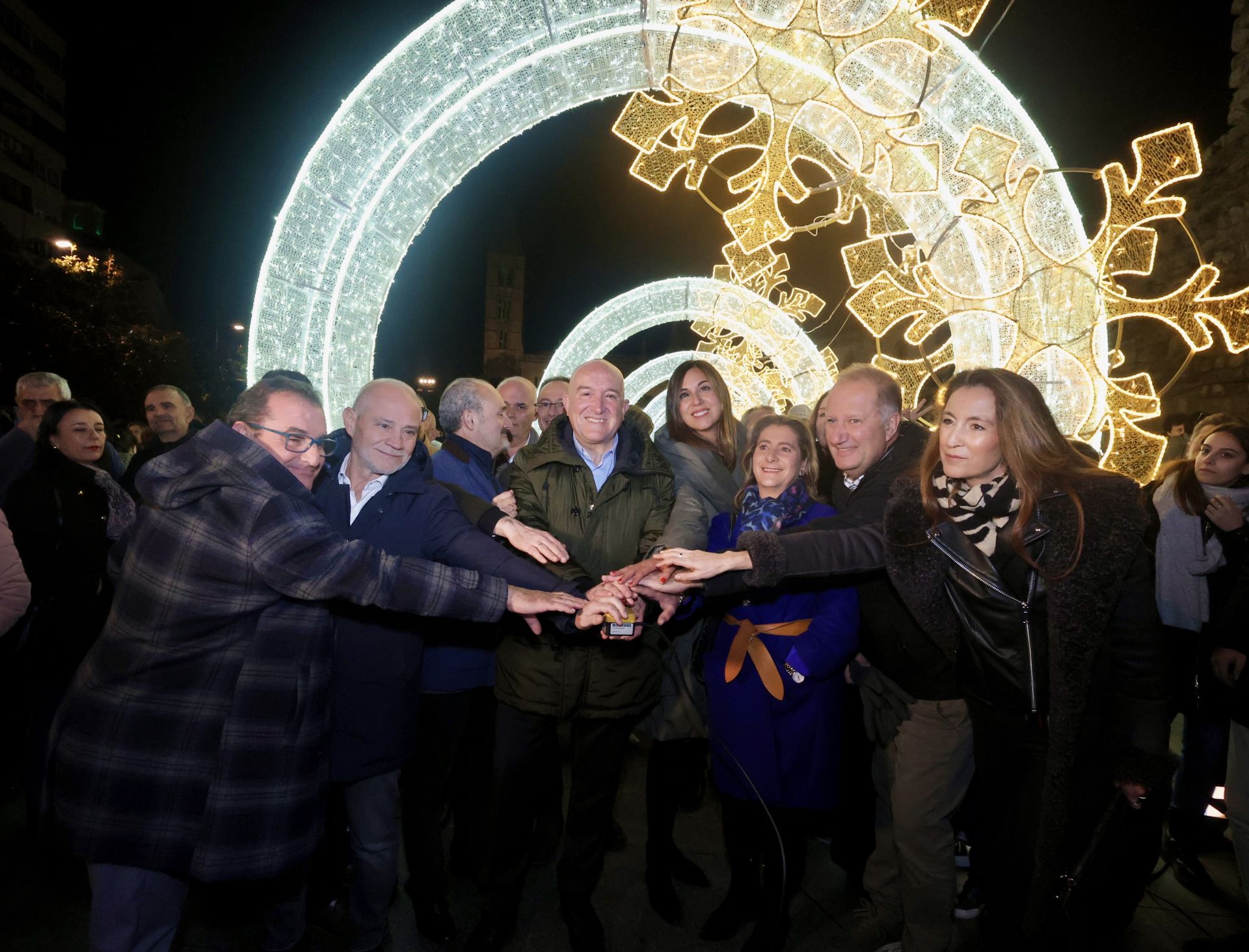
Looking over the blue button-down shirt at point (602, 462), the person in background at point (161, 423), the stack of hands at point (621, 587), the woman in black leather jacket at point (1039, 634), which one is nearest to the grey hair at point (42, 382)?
the person in background at point (161, 423)

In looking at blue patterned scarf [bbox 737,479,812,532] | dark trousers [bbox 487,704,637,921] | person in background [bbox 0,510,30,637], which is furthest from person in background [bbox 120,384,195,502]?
blue patterned scarf [bbox 737,479,812,532]

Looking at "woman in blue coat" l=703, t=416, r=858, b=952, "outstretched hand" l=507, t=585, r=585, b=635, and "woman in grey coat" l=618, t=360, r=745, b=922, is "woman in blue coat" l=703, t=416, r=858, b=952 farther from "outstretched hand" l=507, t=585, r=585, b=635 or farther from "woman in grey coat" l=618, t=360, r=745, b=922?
"outstretched hand" l=507, t=585, r=585, b=635

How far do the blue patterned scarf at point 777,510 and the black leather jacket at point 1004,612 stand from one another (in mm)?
711

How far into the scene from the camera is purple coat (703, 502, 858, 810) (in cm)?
287

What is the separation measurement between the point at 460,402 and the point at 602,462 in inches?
43.6

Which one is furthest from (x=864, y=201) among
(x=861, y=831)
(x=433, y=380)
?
(x=433, y=380)

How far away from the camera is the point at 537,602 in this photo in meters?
2.48

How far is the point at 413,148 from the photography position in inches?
159

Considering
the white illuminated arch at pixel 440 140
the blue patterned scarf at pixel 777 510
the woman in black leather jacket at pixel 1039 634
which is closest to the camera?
the woman in black leather jacket at pixel 1039 634

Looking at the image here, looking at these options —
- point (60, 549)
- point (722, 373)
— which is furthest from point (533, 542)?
point (722, 373)

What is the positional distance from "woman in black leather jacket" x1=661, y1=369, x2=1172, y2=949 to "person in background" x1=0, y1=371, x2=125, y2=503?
473 centimetres

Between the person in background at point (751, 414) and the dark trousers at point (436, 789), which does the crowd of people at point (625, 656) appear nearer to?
the dark trousers at point (436, 789)

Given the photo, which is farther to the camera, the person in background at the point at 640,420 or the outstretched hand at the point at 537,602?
the person in background at the point at 640,420

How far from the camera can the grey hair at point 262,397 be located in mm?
2336
